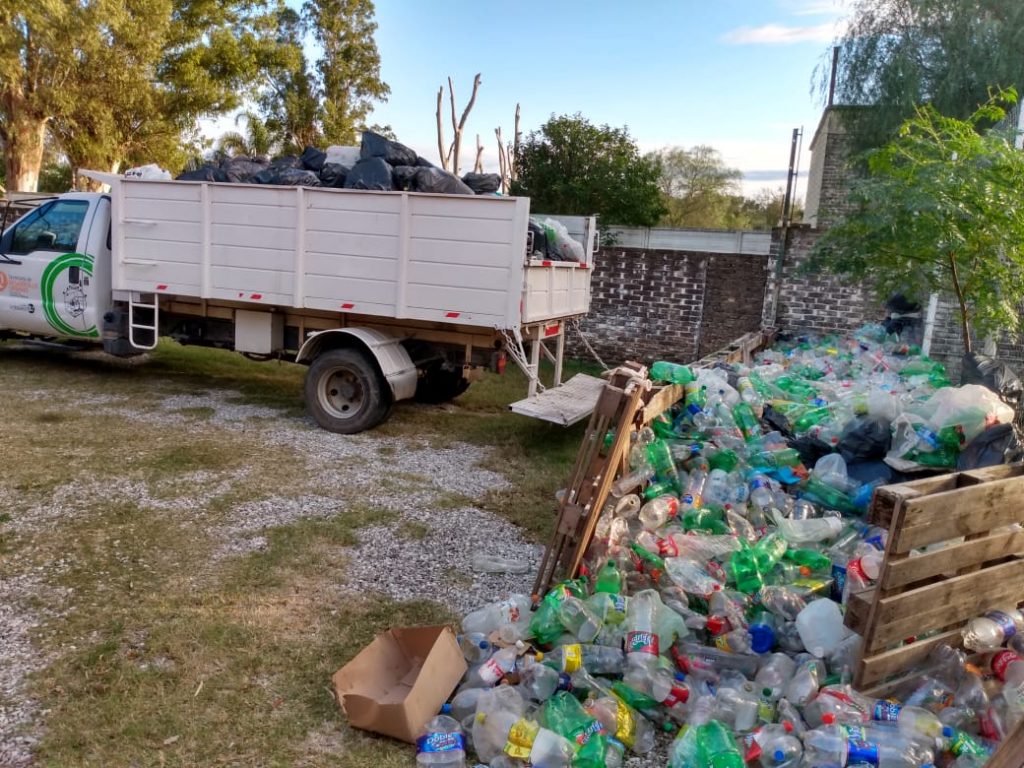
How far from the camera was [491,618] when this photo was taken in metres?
3.52

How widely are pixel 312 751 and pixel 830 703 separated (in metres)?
1.84

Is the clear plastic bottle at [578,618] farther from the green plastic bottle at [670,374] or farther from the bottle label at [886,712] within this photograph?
the green plastic bottle at [670,374]

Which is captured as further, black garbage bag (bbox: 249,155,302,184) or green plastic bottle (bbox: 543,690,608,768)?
black garbage bag (bbox: 249,155,302,184)

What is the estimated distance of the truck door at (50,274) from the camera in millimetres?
7633

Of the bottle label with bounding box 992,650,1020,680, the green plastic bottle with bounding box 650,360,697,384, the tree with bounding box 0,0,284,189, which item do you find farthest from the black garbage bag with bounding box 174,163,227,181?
the tree with bounding box 0,0,284,189

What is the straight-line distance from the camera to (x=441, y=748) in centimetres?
275

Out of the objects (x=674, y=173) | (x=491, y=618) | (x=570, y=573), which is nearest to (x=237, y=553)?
(x=491, y=618)

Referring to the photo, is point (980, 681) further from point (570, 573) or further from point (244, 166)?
point (244, 166)

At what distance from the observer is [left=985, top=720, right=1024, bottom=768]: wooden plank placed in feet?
5.71

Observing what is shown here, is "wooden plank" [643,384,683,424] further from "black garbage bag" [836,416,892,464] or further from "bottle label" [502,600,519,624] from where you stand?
"bottle label" [502,600,519,624]

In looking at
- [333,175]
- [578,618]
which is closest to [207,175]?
[333,175]

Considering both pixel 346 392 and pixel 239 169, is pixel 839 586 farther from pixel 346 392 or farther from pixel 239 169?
pixel 239 169

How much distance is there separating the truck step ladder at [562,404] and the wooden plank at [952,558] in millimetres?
3096

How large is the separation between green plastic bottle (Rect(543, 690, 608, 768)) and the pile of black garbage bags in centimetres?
462
